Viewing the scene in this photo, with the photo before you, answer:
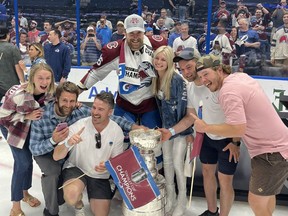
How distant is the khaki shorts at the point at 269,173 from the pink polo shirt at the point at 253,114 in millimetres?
31

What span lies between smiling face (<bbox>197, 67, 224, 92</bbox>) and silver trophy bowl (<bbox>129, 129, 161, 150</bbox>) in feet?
1.55

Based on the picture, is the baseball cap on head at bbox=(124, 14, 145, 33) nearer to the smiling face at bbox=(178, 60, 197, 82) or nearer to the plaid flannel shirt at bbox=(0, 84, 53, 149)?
the smiling face at bbox=(178, 60, 197, 82)

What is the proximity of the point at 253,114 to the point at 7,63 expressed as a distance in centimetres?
269

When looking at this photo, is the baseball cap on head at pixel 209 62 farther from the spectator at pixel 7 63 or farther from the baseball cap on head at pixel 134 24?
the spectator at pixel 7 63

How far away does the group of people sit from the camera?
2.31 m

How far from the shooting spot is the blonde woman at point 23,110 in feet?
7.86

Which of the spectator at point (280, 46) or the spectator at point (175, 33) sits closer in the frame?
the spectator at point (280, 46)

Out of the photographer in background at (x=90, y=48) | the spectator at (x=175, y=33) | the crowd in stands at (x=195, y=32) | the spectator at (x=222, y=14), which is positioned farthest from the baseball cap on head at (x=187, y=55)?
the photographer in background at (x=90, y=48)

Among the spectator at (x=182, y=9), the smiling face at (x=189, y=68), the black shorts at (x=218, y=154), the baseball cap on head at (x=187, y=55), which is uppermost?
the spectator at (x=182, y=9)

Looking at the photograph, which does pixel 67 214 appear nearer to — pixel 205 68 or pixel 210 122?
pixel 210 122

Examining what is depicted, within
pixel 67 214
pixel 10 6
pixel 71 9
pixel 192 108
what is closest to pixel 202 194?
pixel 192 108

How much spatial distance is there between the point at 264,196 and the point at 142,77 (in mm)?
1063

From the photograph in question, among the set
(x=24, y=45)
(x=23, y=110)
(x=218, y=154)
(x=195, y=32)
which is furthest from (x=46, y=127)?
(x=24, y=45)

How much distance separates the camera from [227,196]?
7.88ft
